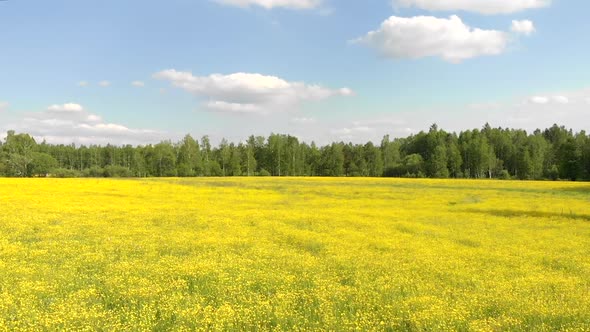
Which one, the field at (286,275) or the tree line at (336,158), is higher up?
the tree line at (336,158)

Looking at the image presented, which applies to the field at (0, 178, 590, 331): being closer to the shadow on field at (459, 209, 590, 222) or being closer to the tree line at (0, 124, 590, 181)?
the shadow on field at (459, 209, 590, 222)

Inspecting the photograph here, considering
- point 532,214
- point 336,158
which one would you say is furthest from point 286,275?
point 336,158

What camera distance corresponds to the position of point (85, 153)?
181 meters

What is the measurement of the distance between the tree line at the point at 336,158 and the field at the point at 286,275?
101 metres

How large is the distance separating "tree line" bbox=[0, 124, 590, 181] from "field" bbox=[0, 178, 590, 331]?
101055 millimetres

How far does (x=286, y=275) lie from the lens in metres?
13.5

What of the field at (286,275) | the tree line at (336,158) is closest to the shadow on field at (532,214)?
the field at (286,275)

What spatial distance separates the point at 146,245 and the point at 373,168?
132380 millimetres

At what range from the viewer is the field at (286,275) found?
379 inches

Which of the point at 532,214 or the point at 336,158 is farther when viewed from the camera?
the point at 336,158

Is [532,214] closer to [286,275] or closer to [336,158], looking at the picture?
[286,275]

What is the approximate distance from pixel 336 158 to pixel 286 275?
13614 centimetres

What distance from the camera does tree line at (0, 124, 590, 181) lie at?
116312 mm

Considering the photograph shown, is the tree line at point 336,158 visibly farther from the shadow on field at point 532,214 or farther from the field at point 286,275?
the field at point 286,275
